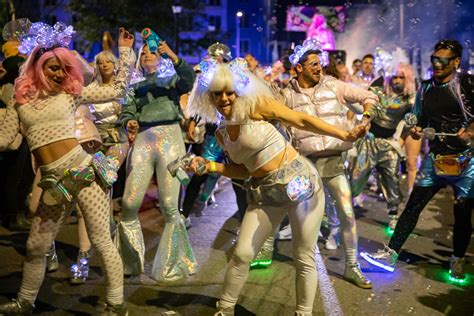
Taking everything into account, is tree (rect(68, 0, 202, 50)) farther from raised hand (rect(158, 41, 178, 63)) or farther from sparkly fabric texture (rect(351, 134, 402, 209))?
raised hand (rect(158, 41, 178, 63))

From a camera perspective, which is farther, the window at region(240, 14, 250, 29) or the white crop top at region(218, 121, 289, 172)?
the window at region(240, 14, 250, 29)

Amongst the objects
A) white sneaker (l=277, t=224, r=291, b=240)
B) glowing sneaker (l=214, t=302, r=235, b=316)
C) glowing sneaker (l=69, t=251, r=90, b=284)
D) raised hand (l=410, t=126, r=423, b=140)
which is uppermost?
raised hand (l=410, t=126, r=423, b=140)

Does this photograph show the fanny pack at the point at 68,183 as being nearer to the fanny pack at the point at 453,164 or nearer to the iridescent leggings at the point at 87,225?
the iridescent leggings at the point at 87,225

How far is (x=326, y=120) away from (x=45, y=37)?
2453mm

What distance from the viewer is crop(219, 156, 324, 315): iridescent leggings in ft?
12.1

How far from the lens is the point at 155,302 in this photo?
4.36m

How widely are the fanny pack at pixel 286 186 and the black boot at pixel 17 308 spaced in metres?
1.73

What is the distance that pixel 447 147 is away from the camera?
16.6 feet

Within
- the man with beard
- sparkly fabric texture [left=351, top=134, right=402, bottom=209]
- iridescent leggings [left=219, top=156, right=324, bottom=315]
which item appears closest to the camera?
iridescent leggings [left=219, top=156, right=324, bottom=315]

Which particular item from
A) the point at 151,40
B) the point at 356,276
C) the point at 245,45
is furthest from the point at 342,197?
the point at 245,45

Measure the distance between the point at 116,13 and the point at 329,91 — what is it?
92.8 ft

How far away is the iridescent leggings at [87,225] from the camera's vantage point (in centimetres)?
375

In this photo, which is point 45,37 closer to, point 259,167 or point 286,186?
point 259,167

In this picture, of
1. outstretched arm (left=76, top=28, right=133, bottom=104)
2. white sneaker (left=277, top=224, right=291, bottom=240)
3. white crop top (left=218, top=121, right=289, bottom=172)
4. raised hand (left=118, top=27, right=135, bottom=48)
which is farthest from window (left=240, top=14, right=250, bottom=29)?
white crop top (left=218, top=121, right=289, bottom=172)
